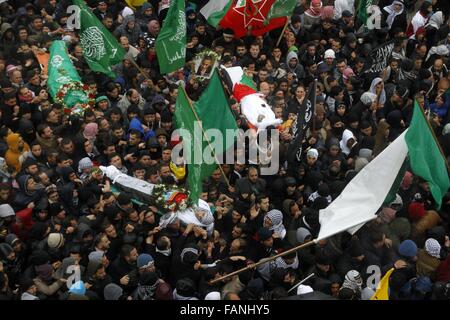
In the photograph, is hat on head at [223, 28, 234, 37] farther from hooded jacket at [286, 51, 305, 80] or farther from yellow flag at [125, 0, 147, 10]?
yellow flag at [125, 0, 147, 10]

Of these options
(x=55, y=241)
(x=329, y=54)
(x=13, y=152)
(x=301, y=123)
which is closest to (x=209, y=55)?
(x=329, y=54)

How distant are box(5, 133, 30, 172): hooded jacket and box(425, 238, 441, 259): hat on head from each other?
211 inches

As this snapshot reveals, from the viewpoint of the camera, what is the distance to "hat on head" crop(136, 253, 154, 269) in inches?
473

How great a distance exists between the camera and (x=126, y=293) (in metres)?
12.0

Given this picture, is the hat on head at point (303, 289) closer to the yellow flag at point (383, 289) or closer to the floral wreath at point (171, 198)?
the yellow flag at point (383, 289)

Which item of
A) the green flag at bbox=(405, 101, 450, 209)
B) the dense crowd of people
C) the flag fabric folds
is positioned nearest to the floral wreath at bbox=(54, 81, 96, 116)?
the dense crowd of people

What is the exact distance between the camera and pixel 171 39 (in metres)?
16.3

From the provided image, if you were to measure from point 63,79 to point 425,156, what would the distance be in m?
6.02

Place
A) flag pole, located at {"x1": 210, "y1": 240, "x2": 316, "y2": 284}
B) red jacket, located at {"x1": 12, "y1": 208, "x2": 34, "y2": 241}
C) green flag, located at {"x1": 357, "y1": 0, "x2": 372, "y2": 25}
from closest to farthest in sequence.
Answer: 1. flag pole, located at {"x1": 210, "y1": 240, "x2": 316, "y2": 284}
2. red jacket, located at {"x1": 12, "y1": 208, "x2": 34, "y2": 241}
3. green flag, located at {"x1": 357, "y1": 0, "x2": 372, "y2": 25}

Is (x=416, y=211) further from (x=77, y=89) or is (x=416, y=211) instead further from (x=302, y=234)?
(x=77, y=89)

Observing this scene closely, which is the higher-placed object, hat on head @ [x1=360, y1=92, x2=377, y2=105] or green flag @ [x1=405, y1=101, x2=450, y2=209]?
green flag @ [x1=405, y1=101, x2=450, y2=209]

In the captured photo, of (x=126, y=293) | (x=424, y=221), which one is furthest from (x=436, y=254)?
(x=126, y=293)
